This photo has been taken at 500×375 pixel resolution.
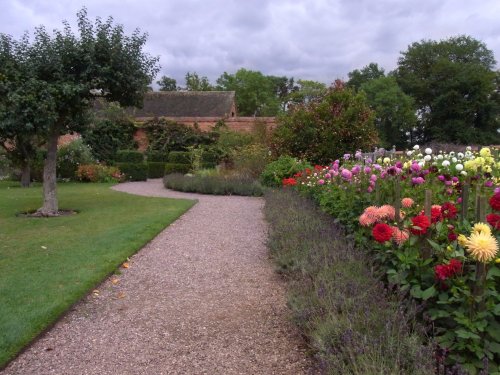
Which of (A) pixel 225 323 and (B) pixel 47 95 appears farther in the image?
(B) pixel 47 95

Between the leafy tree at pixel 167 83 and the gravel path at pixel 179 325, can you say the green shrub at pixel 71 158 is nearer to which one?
the gravel path at pixel 179 325

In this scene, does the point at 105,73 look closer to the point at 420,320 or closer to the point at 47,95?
the point at 47,95

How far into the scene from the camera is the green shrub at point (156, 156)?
24.1 meters

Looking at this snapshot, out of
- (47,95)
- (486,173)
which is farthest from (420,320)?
(47,95)

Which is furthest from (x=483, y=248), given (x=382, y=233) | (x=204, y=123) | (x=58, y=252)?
(x=204, y=123)

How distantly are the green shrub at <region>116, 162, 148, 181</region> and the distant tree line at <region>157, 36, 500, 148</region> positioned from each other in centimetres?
1649

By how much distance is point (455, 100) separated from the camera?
4006cm

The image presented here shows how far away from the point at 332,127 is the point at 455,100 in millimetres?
31277

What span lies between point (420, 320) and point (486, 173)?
80.0 inches

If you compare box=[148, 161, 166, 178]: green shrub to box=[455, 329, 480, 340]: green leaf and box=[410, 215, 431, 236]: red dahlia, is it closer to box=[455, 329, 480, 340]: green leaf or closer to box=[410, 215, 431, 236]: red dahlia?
box=[410, 215, 431, 236]: red dahlia

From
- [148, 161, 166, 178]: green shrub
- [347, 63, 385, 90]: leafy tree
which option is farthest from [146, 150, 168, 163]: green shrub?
[347, 63, 385, 90]: leafy tree

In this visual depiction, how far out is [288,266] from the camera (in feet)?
16.0

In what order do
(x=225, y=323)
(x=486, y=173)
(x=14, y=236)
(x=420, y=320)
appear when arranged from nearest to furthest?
(x=420, y=320), (x=225, y=323), (x=486, y=173), (x=14, y=236)

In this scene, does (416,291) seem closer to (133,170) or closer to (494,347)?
(494,347)
